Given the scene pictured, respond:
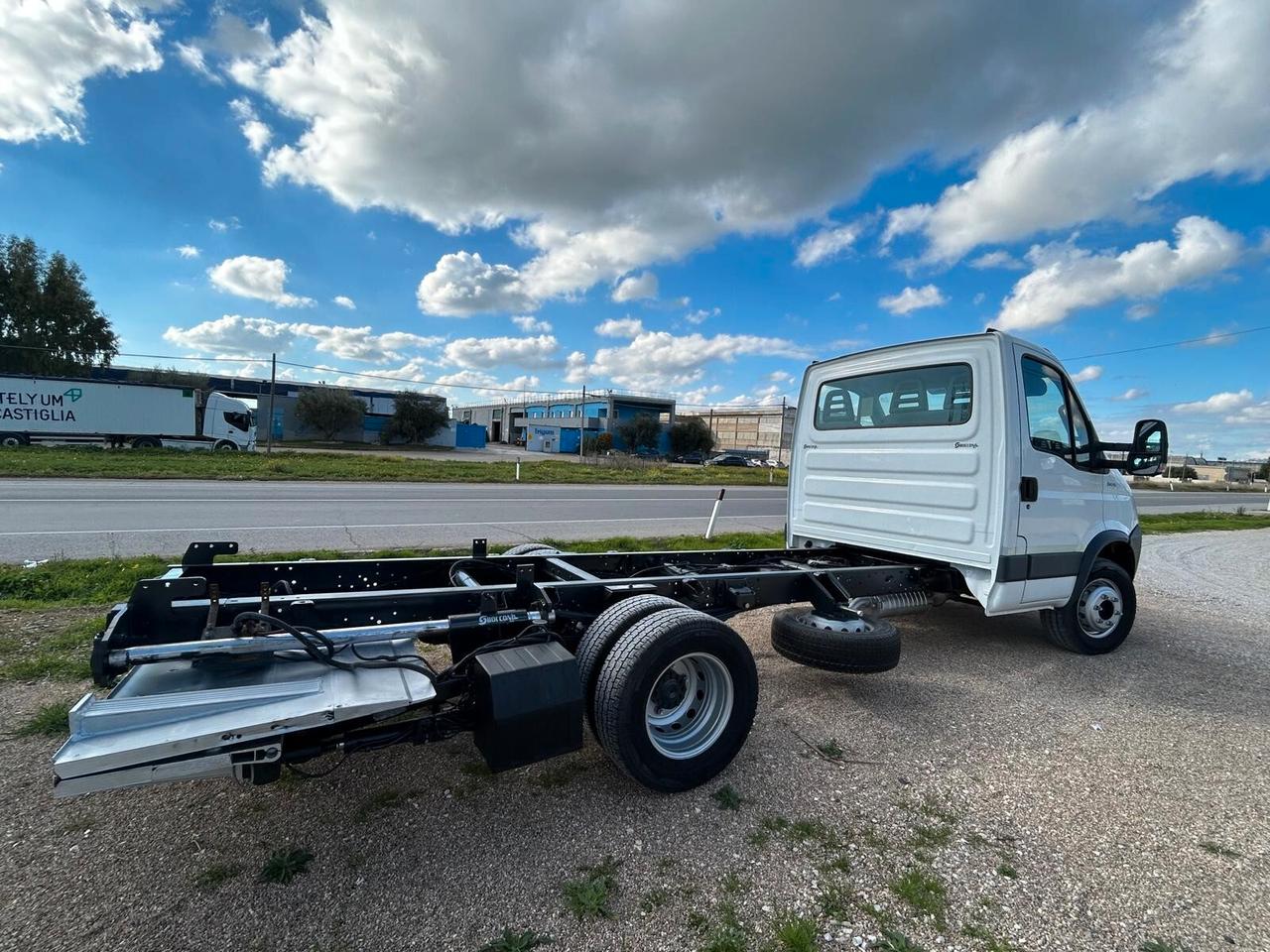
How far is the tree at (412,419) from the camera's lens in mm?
63062

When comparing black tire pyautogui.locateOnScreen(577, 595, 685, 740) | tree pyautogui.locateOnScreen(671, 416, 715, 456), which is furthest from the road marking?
tree pyautogui.locateOnScreen(671, 416, 715, 456)

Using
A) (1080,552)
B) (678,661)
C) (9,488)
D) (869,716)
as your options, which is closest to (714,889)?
(678,661)

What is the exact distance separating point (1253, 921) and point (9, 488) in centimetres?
2004

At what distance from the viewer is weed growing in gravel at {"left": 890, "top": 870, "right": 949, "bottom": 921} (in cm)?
226

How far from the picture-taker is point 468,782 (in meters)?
2.97

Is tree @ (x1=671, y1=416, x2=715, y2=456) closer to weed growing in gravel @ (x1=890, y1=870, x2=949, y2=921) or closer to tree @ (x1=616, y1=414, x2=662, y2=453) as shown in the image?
tree @ (x1=616, y1=414, x2=662, y2=453)

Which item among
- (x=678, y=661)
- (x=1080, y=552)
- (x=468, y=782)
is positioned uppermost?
(x=1080, y=552)

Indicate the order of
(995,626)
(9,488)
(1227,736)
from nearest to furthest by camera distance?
(1227,736), (995,626), (9,488)

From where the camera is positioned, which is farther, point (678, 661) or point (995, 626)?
point (995, 626)

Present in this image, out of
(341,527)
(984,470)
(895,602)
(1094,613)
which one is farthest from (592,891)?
(341,527)

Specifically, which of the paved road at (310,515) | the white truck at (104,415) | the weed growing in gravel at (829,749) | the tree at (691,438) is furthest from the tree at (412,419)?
the weed growing in gravel at (829,749)

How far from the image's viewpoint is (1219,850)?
8.73 ft

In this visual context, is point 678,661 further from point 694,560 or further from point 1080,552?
point 1080,552

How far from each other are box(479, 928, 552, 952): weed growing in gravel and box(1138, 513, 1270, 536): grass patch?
19.2m
